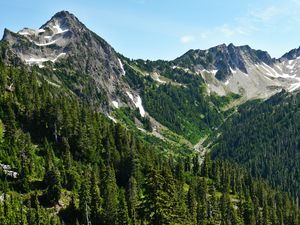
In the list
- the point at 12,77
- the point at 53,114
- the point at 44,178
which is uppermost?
the point at 12,77

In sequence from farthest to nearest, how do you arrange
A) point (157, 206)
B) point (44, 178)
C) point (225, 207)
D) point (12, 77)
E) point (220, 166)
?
point (220, 166), point (12, 77), point (225, 207), point (44, 178), point (157, 206)

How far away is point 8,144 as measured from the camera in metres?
137

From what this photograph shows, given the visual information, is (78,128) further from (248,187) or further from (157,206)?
(157,206)

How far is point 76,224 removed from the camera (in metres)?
118

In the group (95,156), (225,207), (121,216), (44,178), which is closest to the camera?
(121,216)

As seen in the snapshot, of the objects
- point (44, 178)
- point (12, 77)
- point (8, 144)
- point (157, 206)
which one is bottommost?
point (157, 206)

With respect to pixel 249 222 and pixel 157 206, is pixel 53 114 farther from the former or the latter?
pixel 157 206

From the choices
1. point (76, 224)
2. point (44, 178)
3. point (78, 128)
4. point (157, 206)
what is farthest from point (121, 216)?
point (157, 206)

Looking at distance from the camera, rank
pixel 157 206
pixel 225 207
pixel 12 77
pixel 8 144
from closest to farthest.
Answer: pixel 157 206 → pixel 8 144 → pixel 225 207 → pixel 12 77

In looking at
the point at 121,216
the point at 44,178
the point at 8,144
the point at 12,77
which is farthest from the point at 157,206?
the point at 12,77

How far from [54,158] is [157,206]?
10165 cm

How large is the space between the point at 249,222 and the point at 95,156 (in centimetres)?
6056

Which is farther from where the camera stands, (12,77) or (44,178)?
(12,77)

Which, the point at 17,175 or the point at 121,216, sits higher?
the point at 17,175
